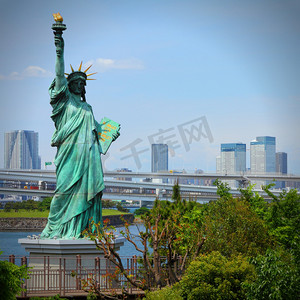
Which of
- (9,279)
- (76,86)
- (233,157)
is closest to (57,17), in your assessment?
(76,86)

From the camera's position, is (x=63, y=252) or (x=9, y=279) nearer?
(x=9, y=279)

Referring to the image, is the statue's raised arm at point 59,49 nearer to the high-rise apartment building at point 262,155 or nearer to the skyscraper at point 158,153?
the skyscraper at point 158,153

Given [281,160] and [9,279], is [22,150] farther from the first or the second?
[9,279]

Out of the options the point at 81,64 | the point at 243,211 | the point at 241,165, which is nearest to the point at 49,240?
the point at 81,64

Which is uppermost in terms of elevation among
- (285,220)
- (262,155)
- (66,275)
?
(262,155)

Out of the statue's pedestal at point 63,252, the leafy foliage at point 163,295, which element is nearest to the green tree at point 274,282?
the leafy foliage at point 163,295

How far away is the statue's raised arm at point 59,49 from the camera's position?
15578 mm

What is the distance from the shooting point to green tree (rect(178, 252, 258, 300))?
40.7 feet

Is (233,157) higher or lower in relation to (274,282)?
higher

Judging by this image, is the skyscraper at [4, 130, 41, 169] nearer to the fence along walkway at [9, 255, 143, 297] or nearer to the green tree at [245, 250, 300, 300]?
the fence along walkway at [9, 255, 143, 297]

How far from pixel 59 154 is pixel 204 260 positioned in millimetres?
5329

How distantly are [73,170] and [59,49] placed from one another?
3.14 meters

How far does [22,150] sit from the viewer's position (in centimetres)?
11519

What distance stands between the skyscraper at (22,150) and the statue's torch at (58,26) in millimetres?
96153
